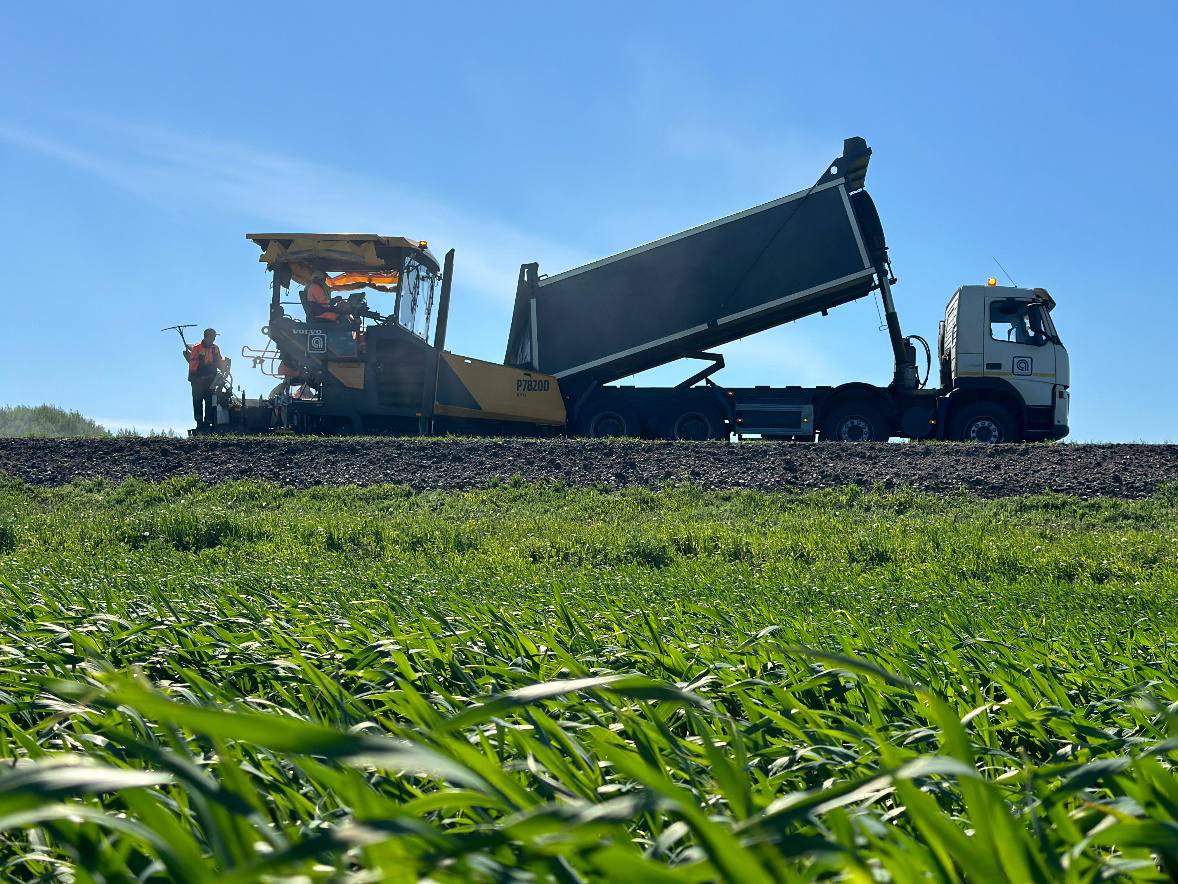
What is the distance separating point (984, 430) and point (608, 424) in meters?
7.00

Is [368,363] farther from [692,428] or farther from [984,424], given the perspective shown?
[984,424]

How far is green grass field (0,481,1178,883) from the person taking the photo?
0.74m

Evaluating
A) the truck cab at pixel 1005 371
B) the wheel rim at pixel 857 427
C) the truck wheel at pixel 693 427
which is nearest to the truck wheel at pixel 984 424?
the truck cab at pixel 1005 371

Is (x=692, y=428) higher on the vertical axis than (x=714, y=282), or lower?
lower

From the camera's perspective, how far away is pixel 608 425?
2042cm

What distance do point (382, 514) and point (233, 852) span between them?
1064 centimetres

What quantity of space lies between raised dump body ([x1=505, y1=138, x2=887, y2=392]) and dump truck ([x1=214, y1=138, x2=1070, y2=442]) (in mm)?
26

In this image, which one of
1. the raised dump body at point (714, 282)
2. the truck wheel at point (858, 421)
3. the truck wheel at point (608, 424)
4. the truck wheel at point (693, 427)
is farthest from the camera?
the truck wheel at point (608, 424)

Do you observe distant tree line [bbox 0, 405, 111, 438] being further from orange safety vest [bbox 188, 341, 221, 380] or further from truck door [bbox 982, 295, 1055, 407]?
truck door [bbox 982, 295, 1055, 407]

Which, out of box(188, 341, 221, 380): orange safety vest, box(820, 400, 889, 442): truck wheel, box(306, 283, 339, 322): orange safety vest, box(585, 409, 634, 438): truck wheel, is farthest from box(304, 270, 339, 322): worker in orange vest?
box(820, 400, 889, 442): truck wheel

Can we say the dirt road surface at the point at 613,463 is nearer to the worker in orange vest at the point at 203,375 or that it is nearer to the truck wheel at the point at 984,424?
the worker in orange vest at the point at 203,375

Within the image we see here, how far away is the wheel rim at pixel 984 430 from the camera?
19188 mm

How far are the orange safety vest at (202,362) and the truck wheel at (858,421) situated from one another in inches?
455

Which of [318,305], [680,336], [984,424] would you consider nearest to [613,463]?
[680,336]
